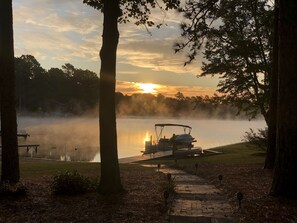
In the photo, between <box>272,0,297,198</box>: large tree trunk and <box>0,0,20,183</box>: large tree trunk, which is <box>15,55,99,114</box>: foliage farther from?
<box>272,0,297,198</box>: large tree trunk

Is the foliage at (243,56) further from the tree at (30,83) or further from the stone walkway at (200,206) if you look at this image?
the tree at (30,83)

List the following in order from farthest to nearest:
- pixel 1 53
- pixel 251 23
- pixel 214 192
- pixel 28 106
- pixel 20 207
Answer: pixel 28 106 < pixel 251 23 < pixel 214 192 < pixel 1 53 < pixel 20 207

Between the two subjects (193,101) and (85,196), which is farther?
(193,101)

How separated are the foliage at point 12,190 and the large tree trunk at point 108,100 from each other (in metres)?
2.31

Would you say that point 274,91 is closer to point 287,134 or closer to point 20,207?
point 287,134

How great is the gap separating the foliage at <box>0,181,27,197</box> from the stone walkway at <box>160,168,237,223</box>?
436cm

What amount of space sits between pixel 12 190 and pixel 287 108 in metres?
8.37

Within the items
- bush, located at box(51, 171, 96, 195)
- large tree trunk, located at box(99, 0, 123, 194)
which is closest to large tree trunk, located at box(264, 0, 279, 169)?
large tree trunk, located at box(99, 0, 123, 194)

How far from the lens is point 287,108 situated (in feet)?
36.8

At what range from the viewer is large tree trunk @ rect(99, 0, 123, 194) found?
37.8 feet

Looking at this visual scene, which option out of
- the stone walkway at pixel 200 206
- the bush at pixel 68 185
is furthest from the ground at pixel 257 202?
the bush at pixel 68 185

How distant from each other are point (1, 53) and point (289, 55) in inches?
345

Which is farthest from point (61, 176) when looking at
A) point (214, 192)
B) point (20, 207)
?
point (214, 192)

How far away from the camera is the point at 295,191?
10.9 meters
